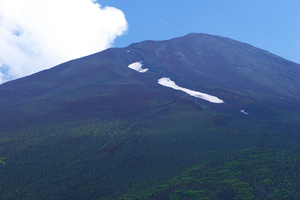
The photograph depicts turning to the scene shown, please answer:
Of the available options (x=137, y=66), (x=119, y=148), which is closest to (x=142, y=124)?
(x=119, y=148)

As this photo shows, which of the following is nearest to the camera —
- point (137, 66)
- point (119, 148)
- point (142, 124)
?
point (119, 148)

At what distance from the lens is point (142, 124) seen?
63.6 m

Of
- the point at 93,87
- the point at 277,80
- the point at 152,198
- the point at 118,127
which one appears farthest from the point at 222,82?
the point at 152,198

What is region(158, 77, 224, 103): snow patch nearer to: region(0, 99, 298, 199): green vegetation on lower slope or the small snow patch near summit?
the small snow patch near summit

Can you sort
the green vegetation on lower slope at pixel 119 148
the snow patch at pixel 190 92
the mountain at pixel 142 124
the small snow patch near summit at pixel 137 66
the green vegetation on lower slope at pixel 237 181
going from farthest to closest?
the small snow patch near summit at pixel 137 66 < the snow patch at pixel 190 92 < the mountain at pixel 142 124 < the green vegetation on lower slope at pixel 119 148 < the green vegetation on lower slope at pixel 237 181

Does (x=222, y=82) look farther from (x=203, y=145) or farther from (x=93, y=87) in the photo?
(x=203, y=145)

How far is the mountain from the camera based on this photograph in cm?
4000

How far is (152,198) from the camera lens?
111ft

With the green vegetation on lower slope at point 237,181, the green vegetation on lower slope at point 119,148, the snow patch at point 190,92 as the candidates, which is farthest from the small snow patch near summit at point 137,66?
the green vegetation on lower slope at point 237,181

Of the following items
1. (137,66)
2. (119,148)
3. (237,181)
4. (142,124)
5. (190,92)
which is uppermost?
(137,66)

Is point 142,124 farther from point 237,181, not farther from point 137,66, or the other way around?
point 137,66

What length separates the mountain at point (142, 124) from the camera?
40.0 metres

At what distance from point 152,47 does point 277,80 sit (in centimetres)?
5557

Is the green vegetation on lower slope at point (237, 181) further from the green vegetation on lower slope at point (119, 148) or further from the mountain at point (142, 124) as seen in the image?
the green vegetation on lower slope at point (119, 148)
